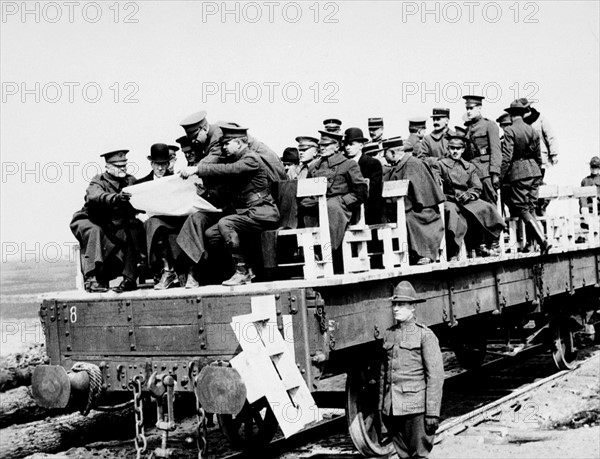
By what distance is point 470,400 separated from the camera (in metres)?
11.9

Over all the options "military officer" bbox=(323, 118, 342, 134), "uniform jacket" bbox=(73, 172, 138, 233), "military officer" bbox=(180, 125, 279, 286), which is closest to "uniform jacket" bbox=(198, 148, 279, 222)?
"military officer" bbox=(180, 125, 279, 286)

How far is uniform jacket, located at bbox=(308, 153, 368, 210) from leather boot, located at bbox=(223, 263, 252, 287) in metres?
1.21

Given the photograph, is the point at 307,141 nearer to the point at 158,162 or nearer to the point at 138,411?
the point at 158,162

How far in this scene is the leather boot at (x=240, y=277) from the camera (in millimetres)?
7399

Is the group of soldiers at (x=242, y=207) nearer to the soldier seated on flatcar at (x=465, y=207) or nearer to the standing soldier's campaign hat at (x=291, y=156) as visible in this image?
the soldier seated on flatcar at (x=465, y=207)

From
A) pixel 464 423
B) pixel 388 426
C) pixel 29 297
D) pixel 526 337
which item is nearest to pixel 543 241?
pixel 526 337

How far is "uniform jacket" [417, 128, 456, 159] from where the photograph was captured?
1156cm

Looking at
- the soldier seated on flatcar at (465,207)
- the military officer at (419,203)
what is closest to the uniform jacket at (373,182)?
the military officer at (419,203)

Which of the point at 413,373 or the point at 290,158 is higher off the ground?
the point at 290,158

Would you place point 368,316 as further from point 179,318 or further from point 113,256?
point 113,256

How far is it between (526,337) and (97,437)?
5589 millimetres

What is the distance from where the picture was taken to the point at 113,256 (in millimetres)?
8195

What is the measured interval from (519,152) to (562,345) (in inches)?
140

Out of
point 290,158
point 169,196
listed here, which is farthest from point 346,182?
point 290,158
